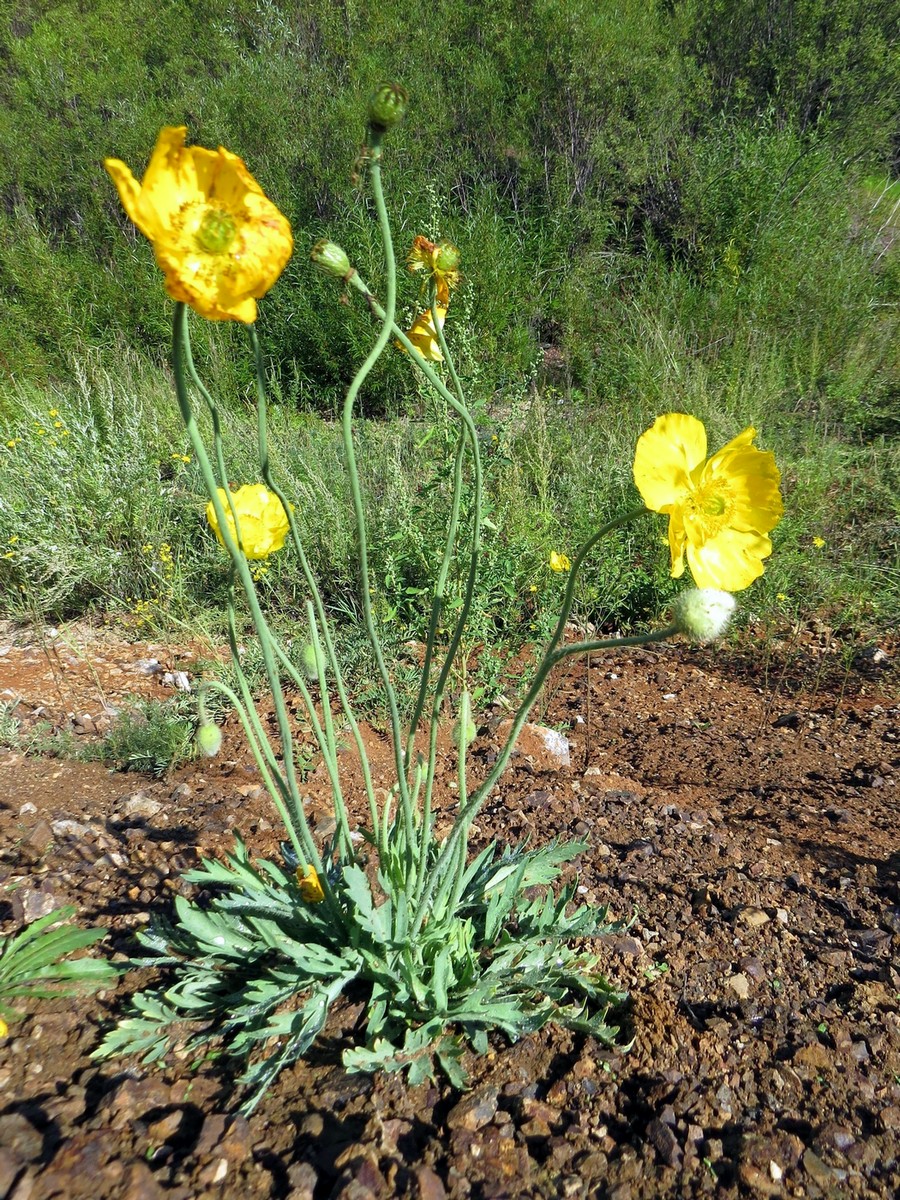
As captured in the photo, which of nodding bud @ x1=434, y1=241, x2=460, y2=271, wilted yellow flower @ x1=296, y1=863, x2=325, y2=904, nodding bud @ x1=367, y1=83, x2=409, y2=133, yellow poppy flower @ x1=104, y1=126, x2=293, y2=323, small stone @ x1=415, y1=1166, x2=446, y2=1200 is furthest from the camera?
wilted yellow flower @ x1=296, y1=863, x2=325, y2=904

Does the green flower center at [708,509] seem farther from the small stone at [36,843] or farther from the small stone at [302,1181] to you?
the small stone at [36,843]

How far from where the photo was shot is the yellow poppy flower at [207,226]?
1038 millimetres

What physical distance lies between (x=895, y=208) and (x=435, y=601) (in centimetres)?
934

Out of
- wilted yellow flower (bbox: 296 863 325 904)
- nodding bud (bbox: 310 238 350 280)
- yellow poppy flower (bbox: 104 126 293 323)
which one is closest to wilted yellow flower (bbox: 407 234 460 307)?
nodding bud (bbox: 310 238 350 280)

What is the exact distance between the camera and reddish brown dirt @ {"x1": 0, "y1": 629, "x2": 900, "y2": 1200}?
132 centimetres

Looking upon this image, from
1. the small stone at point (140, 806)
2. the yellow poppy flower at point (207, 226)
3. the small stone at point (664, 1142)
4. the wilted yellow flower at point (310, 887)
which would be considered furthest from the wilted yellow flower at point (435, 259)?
the small stone at point (140, 806)

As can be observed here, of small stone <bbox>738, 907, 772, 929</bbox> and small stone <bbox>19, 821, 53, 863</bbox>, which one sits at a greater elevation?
small stone <bbox>19, 821, 53, 863</bbox>

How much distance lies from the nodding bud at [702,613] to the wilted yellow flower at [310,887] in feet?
2.95

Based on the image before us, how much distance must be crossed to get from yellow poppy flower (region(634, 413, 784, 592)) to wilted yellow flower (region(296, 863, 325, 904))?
0.93 m

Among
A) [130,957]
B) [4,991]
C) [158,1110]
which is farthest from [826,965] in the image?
[4,991]

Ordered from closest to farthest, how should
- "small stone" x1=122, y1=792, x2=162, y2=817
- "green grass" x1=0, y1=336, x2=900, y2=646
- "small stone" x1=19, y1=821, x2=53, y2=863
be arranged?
1. "small stone" x1=19, y1=821, x2=53, y2=863
2. "small stone" x1=122, y1=792, x2=162, y2=817
3. "green grass" x1=0, y1=336, x2=900, y2=646

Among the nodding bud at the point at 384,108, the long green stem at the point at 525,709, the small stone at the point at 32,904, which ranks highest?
the nodding bud at the point at 384,108

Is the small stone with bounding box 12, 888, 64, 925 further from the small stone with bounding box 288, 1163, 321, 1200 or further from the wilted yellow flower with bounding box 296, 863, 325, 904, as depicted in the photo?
the small stone with bounding box 288, 1163, 321, 1200

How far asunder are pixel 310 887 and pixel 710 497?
41.4 inches
